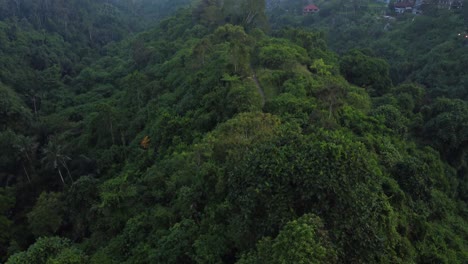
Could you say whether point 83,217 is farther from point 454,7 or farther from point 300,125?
point 454,7

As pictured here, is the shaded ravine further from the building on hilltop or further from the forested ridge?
the building on hilltop

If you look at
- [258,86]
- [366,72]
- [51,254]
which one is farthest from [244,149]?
[366,72]

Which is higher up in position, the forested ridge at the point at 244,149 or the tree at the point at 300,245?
the tree at the point at 300,245

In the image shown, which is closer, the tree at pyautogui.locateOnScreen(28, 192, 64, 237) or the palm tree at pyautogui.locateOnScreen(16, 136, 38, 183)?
the tree at pyautogui.locateOnScreen(28, 192, 64, 237)

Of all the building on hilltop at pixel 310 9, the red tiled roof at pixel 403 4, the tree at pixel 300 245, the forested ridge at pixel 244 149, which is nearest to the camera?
the tree at pixel 300 245

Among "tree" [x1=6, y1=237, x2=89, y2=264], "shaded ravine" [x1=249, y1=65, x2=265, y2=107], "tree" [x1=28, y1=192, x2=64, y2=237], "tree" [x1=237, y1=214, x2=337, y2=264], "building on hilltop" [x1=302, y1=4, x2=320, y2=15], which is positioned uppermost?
"tree" [x1=237, y1=214, x2=337, y2=264]

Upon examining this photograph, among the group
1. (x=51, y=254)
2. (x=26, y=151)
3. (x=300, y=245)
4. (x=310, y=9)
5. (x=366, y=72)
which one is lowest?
(x=26, y=151)

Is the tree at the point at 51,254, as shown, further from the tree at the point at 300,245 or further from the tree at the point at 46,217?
the tree at the point at 300,245

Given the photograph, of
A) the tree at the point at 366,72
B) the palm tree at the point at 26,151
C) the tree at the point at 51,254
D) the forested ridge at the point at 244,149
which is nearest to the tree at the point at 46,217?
the forested ridge at the point at 244,149

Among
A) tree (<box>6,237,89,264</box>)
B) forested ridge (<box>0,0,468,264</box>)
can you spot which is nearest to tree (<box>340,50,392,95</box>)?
forested ridge (<box>0,0,468,264</box>)

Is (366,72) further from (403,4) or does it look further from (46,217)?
(403,4)
